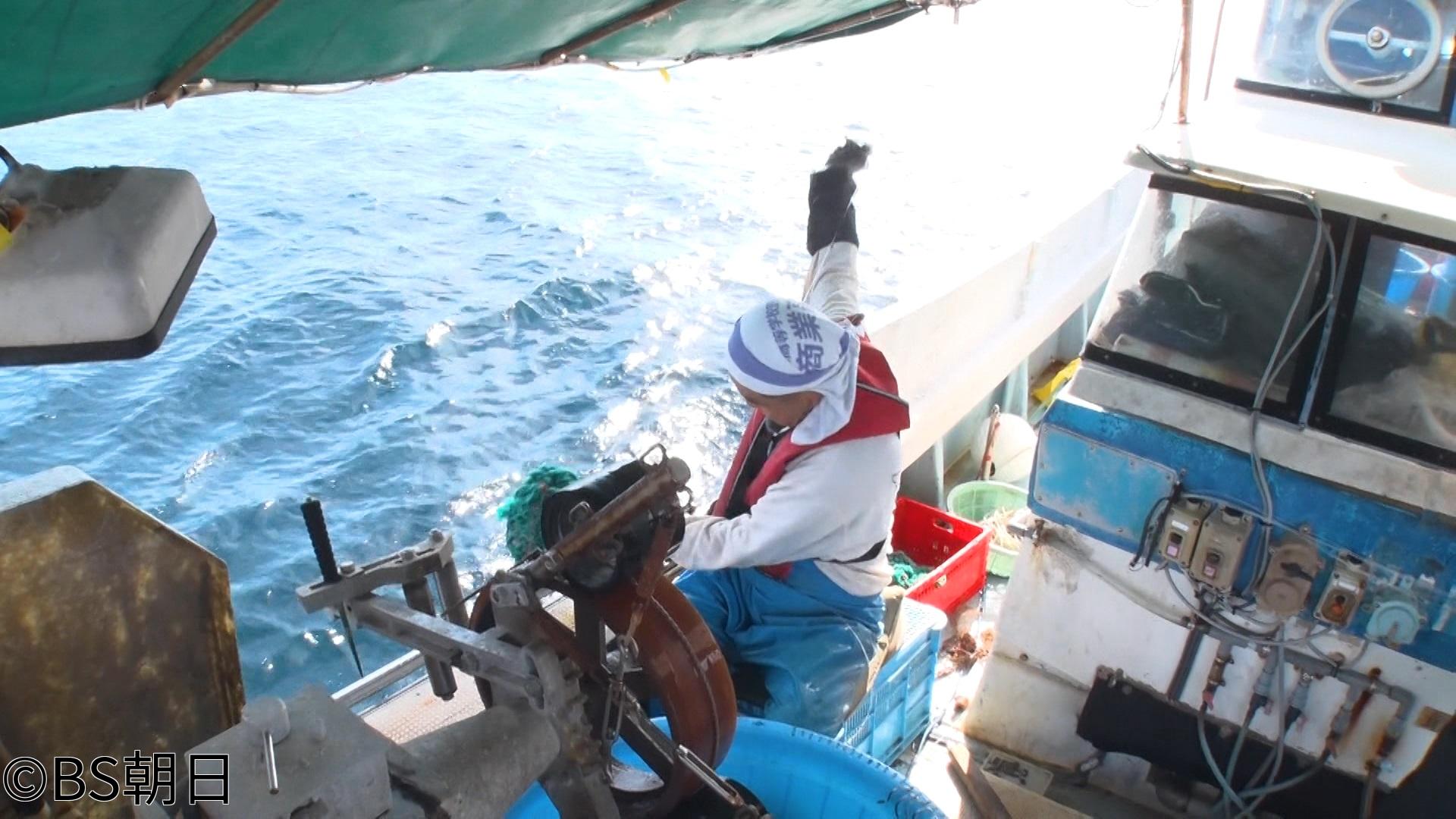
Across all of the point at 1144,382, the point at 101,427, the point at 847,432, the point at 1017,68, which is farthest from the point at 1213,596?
the point at 1017,68

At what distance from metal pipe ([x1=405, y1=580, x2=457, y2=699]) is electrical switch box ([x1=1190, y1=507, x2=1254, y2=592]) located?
2.18 metres

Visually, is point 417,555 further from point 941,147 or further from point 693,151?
point 941,147

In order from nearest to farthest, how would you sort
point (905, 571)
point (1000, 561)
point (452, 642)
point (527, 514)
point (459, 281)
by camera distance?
point (452, 642), point (527, 514), point (905, 571), point (1000, 561), point (459, 281)

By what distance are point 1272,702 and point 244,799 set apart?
3.15 meters

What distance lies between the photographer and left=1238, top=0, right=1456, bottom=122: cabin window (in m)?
3.03

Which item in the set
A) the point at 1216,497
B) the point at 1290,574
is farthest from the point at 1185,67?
the point at 1290,574

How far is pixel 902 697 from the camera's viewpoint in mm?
3650

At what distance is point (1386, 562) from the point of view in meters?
2.76

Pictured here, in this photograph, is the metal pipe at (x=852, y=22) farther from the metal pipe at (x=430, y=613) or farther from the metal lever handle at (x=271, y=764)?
the metal lever handle at (x=271, y=764)

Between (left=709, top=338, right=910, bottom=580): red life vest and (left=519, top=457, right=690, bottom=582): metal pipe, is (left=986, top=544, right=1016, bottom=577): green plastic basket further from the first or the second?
(left=519, top=457, right=690, bottom=582): metal pipe

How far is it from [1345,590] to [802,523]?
4.98 feet

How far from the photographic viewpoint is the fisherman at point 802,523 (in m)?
2.75

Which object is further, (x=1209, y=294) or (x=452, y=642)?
(x=1209, y=294)

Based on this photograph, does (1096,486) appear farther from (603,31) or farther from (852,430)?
(603,31)
